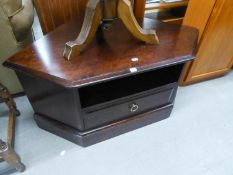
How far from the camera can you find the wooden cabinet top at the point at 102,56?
78cm

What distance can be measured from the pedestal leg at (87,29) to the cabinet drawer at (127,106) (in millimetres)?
264

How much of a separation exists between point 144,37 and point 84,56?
0.28m

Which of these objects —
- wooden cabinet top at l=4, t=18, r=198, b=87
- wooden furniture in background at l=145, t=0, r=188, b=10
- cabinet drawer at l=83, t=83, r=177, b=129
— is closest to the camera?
wooden cabinet top at l=4, t=18, r=198, b=87

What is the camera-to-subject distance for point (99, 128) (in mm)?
1047

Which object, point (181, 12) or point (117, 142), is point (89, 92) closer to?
point (117, 142)

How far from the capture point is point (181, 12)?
1465 mm

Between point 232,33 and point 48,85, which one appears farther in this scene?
point 232,33

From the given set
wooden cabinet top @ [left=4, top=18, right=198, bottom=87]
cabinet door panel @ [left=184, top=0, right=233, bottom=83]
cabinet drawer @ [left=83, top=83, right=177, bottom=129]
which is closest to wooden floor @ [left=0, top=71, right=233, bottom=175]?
cabinet drawer @ [left=83, top=83, right=177, bottom=129]

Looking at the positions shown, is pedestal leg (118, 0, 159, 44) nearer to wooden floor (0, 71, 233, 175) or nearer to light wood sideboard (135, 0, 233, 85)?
light wood sideboard (135, 0, 233, 85)

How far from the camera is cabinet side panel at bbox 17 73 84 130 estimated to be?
84cm

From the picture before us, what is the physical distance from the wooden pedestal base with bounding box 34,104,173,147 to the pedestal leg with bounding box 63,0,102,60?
16.2 inches

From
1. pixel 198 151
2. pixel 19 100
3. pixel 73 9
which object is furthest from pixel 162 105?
pixel 19 100

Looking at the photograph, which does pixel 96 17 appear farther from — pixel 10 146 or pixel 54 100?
pixel 10 146

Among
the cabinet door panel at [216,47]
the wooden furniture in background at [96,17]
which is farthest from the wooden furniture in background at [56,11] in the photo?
the cabinet door panel at [216,47]
